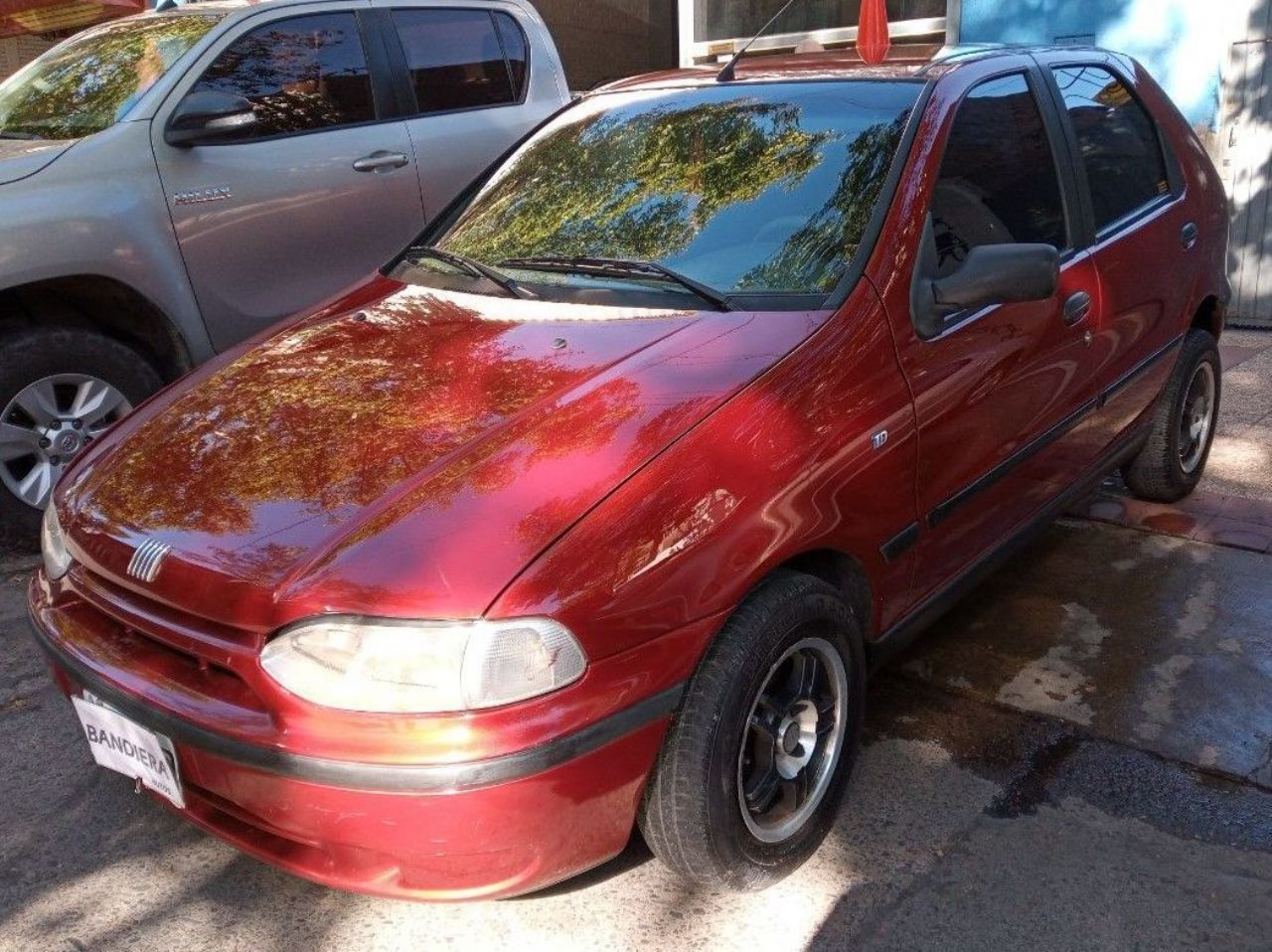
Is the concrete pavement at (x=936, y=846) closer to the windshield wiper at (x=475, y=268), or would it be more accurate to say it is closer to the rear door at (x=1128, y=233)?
the rear door at (x=1128, y=233)

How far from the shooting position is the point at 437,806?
2.08 meters

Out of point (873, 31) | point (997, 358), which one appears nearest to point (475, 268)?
point (997, 358)

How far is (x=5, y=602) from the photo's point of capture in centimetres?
409

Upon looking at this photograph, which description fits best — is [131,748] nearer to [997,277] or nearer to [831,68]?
[997,277]

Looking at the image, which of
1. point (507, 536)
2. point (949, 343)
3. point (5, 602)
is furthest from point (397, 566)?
point (5, 602)

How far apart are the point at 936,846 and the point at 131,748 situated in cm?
173

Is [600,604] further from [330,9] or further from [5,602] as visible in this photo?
[330,9]

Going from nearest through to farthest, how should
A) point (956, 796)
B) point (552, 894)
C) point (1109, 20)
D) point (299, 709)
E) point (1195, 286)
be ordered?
1. point (299, 709)
2. point (552, 894)
3. point (956, 796)
4. point (1195, 286)
5. point (1109, 20)

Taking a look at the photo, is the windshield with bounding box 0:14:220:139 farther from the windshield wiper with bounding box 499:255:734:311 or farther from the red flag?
the red flag

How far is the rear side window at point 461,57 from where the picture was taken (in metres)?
5.48

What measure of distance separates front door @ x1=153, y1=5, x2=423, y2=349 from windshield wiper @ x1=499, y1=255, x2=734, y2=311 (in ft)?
5.52

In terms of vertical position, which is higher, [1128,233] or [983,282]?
[983,282]

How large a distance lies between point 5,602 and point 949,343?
124 inches

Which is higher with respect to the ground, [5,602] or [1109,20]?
[1109,20]
